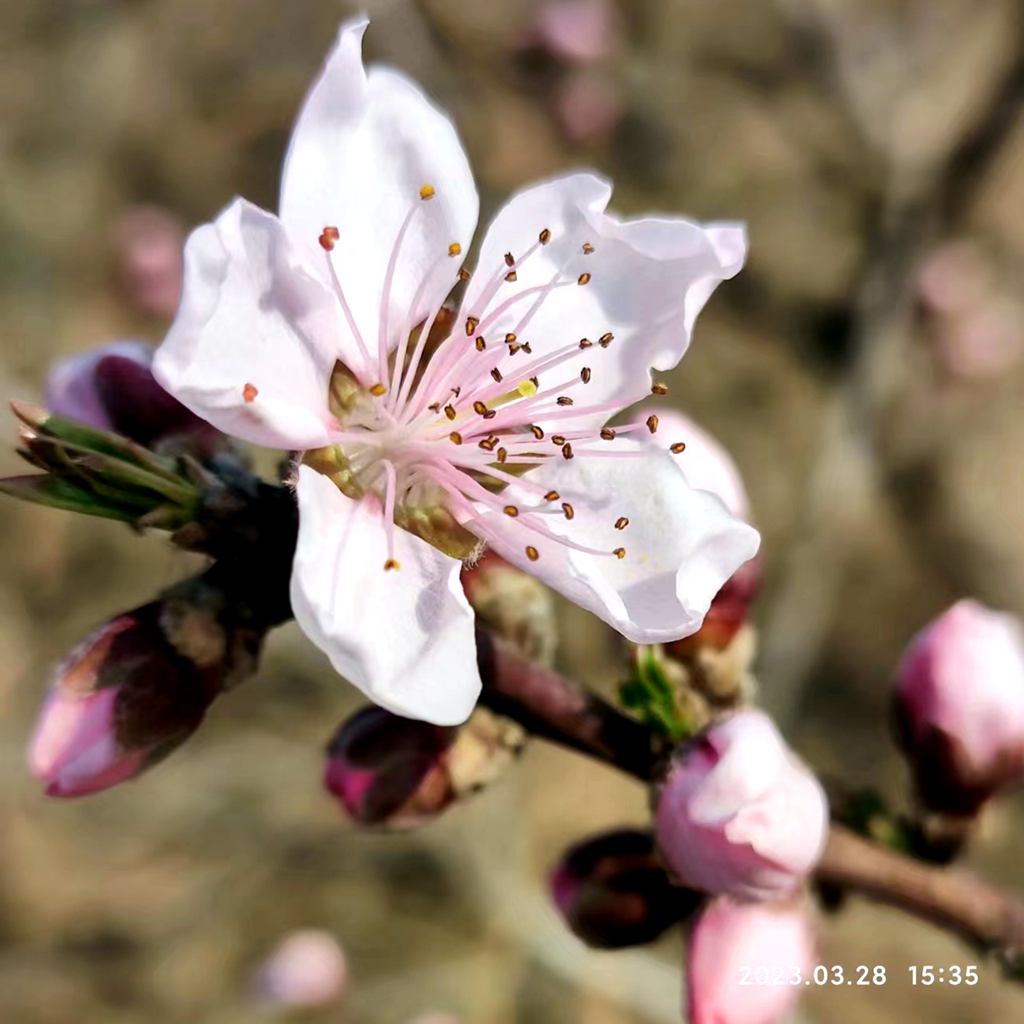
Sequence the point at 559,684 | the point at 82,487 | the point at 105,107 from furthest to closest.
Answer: the point at 105,107 < the point at 559,684 < the point at 82,487

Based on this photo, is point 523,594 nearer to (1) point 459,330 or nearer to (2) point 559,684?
(2) point 559,684

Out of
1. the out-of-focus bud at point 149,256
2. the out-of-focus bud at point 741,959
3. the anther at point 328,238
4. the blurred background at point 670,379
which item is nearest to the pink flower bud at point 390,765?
the out-of-focus bud at point 741,959

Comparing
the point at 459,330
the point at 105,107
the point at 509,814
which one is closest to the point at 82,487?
the point at 459,330

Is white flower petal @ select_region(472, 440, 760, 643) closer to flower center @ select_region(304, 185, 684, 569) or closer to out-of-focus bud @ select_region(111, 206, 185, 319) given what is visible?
flower center @ select_region(304, 185, 684, 569)

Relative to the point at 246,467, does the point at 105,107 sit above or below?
below

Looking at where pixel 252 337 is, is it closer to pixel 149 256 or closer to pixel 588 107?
pixel 149 256

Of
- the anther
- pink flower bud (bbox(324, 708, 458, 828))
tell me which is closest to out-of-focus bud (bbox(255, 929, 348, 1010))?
pink flower bud (bbox(324, 708, 458, 828))

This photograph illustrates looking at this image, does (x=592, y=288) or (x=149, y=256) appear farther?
(x=149, y=256)

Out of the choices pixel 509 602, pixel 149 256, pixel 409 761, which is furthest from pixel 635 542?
pixel 149 256
